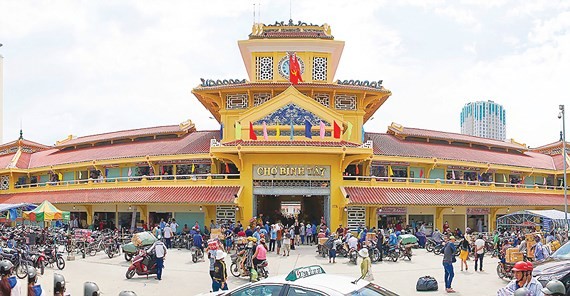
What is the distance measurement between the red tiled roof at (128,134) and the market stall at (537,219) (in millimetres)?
20513

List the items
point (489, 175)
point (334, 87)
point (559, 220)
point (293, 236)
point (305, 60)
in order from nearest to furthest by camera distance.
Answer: point (293, 236) < point (559, 220) < point (334, 87) < point (305, 60) < point (489, 175)

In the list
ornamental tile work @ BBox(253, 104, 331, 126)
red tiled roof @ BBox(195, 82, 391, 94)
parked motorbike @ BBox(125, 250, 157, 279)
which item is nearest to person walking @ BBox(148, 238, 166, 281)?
parked motorbike @ BBox(125, 250, 157, 279)

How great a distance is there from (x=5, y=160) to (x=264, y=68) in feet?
71.1

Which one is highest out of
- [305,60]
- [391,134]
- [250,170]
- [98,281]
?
[305,60]

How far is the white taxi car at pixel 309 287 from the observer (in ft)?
26.0

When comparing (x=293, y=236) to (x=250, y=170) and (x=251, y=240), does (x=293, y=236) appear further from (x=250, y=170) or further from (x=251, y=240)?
(x=251, y=240)

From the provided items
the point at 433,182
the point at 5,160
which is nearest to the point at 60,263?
the point at 433,182

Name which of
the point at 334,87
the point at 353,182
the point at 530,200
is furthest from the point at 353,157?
the point at 530,200

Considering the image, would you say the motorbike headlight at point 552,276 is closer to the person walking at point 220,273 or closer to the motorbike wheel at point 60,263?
the person walking at point 220,273

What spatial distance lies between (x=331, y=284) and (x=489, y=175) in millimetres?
31683

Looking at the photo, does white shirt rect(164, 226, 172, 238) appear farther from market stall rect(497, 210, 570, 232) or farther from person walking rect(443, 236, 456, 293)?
market stall rect(497, 210, 570, 232)

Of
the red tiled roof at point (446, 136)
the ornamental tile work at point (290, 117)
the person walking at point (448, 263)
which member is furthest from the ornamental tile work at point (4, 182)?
the person walking at point (448, 263)

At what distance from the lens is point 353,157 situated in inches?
1150

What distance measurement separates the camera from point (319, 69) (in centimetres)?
3369
